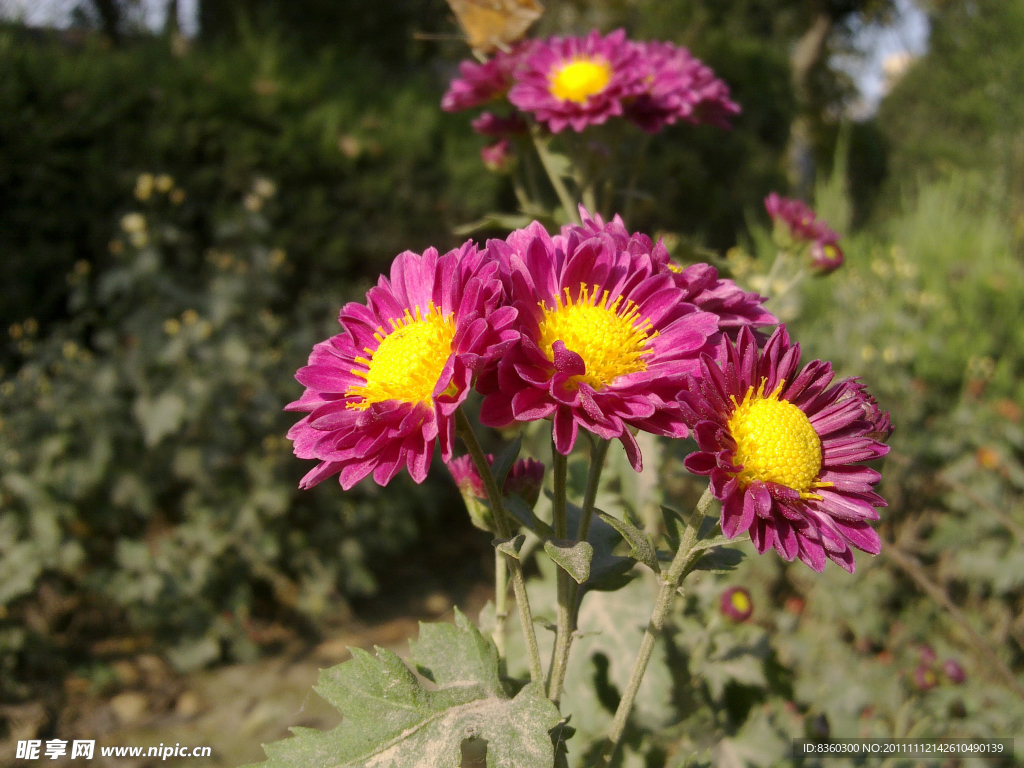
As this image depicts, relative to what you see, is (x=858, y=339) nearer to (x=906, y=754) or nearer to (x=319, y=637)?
(x=906, y=754)

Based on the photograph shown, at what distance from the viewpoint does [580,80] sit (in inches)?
54.9

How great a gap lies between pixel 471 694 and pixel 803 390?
482mm

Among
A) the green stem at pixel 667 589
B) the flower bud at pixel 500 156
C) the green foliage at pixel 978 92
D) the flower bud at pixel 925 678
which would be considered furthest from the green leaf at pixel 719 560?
the green foliage at pixel 978 92

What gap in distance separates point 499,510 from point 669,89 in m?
1.04

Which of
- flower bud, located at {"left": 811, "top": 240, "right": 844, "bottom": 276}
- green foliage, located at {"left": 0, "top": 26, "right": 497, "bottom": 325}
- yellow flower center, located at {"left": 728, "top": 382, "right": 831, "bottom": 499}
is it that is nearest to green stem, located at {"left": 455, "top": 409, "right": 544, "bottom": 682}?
yellow flower center, located at {"left": 728, "top": 382, "right": 831, "bottom": 499}

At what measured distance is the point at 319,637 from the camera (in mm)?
3045

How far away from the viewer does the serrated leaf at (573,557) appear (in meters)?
0.65

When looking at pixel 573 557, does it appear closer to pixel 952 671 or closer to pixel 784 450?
pixel 784 450

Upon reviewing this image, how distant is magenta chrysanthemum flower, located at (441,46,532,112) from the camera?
149 cm

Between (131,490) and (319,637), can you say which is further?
(319,637)

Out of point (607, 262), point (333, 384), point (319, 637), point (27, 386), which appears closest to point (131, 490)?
point (27, 386)

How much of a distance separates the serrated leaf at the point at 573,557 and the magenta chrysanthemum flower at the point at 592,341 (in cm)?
10

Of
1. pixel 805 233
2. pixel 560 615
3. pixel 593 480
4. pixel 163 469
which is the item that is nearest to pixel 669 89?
pixel 805 233

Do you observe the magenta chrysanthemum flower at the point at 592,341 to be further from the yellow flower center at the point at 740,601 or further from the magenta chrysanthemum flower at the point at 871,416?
the yellow flower center at the point at 740,601
